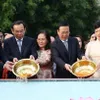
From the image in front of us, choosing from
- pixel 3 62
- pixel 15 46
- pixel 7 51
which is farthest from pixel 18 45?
pixel 3 62

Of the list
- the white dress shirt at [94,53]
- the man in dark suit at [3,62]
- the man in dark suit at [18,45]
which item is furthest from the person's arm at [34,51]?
the white dress shirt at [94,53]

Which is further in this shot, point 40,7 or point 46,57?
point 40,7

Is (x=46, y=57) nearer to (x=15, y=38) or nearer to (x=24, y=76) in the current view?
(x=15, y=38)

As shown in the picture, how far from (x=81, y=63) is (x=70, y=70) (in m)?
0.17

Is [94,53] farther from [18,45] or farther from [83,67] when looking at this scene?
[18,45]

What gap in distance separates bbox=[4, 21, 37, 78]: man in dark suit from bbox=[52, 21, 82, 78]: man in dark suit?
0.30m

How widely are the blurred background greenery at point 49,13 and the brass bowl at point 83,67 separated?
39.7 feet

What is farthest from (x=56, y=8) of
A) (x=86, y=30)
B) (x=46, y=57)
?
(x=46, y=57)

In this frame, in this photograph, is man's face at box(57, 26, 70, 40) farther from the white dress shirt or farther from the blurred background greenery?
the blurred background greenery

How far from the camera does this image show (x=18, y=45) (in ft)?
19.4

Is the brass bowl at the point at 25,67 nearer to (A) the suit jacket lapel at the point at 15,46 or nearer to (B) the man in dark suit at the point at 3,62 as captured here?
(B) the man in dark suit at the point at 3,62

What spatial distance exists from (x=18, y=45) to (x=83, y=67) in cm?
98

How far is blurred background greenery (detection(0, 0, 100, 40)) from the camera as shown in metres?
18.3
